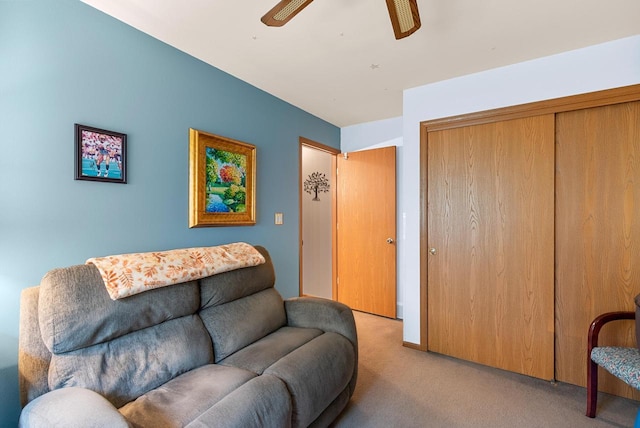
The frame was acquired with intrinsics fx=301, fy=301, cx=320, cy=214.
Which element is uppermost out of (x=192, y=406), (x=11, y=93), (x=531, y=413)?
(x=11, y=93)

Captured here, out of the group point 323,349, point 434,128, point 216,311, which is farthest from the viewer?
point 434,128

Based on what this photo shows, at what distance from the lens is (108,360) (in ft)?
4.52

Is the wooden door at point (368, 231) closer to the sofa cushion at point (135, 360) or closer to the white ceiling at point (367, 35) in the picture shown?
the white ceiling at point (367, 35)

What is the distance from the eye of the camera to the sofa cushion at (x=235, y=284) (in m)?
1.87

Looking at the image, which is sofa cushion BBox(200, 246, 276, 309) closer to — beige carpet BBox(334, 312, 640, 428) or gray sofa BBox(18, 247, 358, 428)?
gray sofa BBox(18, 247, 358, 428)

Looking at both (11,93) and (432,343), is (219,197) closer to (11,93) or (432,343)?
(11,93)

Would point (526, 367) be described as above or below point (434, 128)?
below

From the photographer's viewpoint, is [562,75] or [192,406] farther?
[562,75]

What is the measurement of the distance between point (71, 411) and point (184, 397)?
1.31 ft

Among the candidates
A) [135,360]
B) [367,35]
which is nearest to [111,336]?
[135,360]

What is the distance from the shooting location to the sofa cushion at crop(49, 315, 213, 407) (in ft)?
4.24

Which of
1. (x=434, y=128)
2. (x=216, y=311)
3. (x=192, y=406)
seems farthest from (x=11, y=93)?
(x=434, y=128)

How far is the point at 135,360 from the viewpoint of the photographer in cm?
145

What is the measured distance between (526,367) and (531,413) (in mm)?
513
